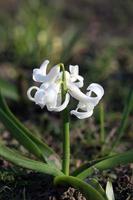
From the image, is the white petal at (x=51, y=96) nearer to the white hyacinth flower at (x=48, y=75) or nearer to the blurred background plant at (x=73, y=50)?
the white hyacinth flower at (x=48, y=75)

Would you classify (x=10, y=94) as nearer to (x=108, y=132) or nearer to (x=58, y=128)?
(x=58, y=128)

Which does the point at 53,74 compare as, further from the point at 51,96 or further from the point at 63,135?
the point at 63,135

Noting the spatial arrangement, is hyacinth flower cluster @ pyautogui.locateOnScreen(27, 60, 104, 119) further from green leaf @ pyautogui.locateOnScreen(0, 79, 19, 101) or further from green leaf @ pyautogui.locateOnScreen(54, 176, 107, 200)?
green leaf @ pyautogui.locateOnScreen(0, 79, 19, 101)

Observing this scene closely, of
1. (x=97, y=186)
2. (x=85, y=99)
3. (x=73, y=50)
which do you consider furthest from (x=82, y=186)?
(x=73, y=50)

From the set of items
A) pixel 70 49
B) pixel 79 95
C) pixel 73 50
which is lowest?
pixel 79 95

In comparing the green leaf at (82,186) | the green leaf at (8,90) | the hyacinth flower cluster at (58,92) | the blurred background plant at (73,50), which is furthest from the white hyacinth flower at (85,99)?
the green leaf at (8,90)
